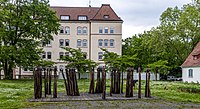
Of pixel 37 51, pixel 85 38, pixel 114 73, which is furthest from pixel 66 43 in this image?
pixel 114 73

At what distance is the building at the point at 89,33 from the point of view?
6931 cm

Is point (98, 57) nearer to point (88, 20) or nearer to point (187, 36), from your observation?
point (88, 20)

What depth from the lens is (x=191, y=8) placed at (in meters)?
50.2

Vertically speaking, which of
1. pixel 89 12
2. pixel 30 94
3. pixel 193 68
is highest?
pixel 89 12

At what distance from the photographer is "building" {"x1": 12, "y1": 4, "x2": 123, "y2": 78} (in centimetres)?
6931

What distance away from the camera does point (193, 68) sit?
4738cm

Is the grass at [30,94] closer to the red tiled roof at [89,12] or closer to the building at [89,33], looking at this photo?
the building at [89,33]

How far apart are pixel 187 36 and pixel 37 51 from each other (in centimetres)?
2215

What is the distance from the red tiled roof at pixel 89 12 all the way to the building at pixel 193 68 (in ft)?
77.7

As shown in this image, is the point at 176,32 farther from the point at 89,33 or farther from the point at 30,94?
the point at 30,94

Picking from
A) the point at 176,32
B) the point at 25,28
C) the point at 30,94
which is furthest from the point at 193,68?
the point at 30,94

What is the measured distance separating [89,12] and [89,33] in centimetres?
462

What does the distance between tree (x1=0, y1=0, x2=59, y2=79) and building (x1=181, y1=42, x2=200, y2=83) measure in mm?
18943

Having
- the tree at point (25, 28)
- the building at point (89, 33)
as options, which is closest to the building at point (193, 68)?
the tree at point (25, 28)
